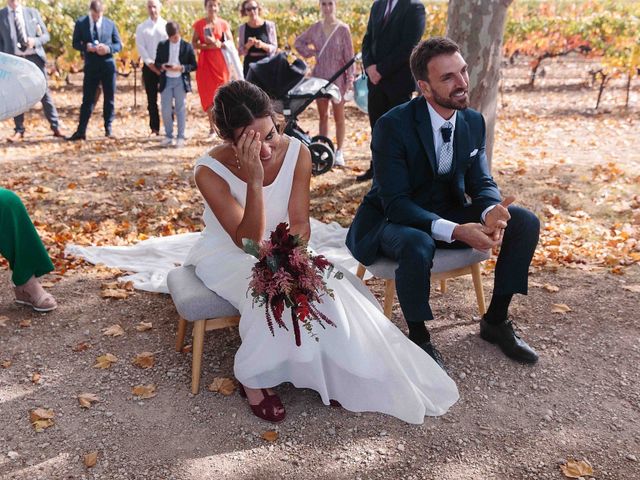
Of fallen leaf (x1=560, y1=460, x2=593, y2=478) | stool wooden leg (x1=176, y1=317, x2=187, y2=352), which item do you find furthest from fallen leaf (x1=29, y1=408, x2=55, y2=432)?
fallen leaf (x1=560, y1=460, x2=593, y2=478)

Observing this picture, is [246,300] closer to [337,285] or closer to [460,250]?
[337,285]

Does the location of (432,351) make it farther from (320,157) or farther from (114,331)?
(320,157)

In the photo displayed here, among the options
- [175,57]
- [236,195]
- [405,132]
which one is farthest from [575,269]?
[175,57]

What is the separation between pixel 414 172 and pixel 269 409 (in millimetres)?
1547

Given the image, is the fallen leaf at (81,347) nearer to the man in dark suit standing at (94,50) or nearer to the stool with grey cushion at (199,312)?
the stool with grey cushion at (199,312)

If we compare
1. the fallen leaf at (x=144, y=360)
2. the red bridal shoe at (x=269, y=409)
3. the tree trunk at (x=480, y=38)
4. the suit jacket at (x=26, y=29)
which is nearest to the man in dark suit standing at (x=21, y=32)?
the suit jacket at (x=26, y=29)

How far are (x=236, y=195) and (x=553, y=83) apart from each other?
48.6ft

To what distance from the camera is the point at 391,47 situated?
6.29 metres

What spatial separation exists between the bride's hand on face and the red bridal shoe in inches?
41.7

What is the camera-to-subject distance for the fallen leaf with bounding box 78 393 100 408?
3.30m

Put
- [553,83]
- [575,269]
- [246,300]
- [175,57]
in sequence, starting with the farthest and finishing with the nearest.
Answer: [553,83] < [175,57] < [575,269] < [246,300]

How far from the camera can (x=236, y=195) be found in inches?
138

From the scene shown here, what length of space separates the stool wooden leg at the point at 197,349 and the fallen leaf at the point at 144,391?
0.22 meters

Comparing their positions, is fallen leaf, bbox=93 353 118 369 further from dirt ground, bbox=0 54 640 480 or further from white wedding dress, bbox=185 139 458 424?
white wedding dress, bbox=185 139 458 424
